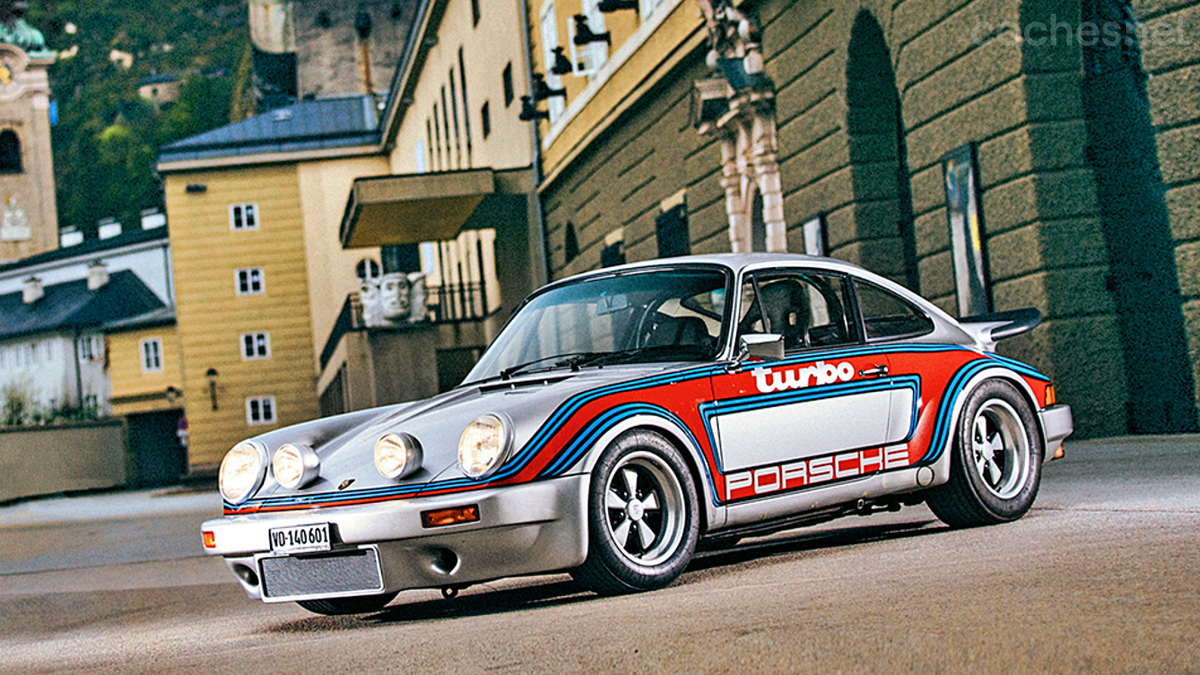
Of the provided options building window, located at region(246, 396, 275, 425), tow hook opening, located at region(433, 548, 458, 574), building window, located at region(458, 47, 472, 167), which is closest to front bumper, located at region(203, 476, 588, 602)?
tow hook opening, located at region(433, 548, 458, 574)

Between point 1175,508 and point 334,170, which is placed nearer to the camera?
point 1175,508

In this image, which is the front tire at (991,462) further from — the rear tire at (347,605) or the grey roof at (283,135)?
the grey roof at (283,135)

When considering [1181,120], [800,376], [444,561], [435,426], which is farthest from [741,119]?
[444,561]

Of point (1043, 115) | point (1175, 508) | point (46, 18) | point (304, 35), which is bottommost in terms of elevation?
point (1175, 508)

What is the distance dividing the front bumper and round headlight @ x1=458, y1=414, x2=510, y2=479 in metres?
0.10

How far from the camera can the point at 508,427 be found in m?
5.36

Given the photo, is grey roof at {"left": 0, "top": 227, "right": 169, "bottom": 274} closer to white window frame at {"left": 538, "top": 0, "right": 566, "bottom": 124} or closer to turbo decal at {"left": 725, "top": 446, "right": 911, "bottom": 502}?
white window frame at {"left": 538, "top": 0, "right": 566, "bottom": 124}

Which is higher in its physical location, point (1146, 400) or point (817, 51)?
point (817, 51)

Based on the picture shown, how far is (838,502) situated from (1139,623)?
97.9 inches

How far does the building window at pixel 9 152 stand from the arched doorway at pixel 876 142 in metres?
108

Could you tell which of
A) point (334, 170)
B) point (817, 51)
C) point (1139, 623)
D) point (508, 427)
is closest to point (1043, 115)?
point (817, 51)

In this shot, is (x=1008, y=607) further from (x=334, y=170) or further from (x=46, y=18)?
(x=46, y=18)

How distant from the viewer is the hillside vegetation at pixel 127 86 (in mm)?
130625

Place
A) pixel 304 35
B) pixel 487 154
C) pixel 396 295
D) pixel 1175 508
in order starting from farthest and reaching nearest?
pixel 304 35
pixel 487 154
pixel 396 295
pixel 1175 508
